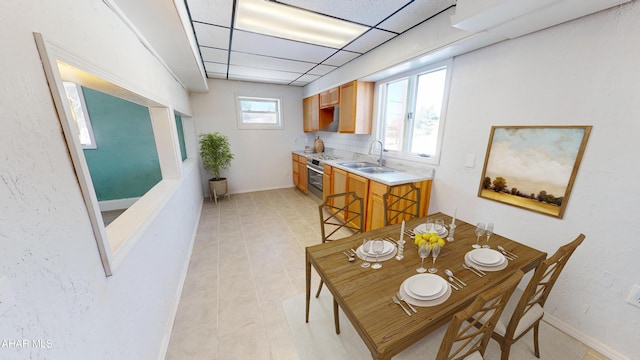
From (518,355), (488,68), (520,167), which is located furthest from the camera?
(488,68)

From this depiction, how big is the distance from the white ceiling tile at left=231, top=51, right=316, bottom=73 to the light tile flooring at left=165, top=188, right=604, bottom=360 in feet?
7.89

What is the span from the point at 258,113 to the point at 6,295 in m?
4.76

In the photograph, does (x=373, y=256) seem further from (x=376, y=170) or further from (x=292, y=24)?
(x=292, y=24)

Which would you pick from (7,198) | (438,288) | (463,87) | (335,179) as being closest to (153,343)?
(7,198)

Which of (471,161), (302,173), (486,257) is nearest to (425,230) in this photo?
(486,257)

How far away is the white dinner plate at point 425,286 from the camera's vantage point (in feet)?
3.37

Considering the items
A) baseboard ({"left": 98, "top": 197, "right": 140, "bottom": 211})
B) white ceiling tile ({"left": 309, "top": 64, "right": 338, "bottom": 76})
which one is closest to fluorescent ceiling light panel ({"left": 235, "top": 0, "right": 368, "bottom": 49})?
white ceiling tile ({"left": 309, "top": 64, "right": 338, "bottom": 76})

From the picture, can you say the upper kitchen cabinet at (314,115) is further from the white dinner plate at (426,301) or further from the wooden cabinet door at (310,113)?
the white dinner plate at (426,301)

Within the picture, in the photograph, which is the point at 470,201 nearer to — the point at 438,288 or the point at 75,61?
the point at 438,288

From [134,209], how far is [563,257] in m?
2.62

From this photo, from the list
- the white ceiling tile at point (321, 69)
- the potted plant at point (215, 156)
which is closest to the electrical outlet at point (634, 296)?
the white ceiling tile at point (321, 69)

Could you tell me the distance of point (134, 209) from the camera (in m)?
1.53

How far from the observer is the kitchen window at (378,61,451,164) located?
240cm

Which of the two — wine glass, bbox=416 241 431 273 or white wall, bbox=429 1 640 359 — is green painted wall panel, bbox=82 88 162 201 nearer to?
wine glass, bbox=416 241 431 273
